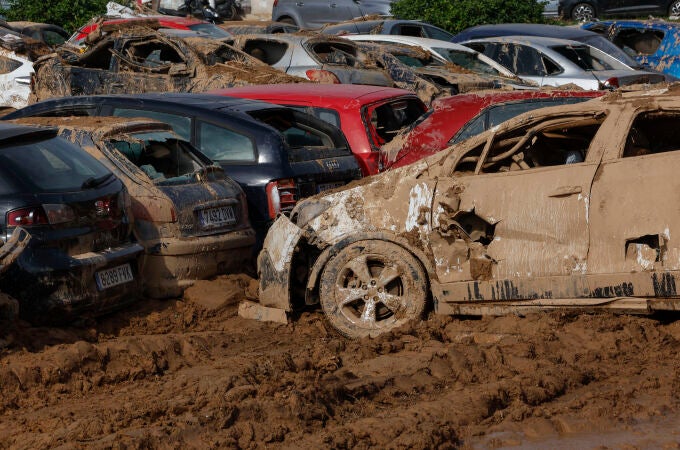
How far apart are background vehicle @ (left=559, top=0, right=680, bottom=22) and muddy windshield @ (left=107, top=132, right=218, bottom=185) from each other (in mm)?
23278

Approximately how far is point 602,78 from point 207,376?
12.7 metres

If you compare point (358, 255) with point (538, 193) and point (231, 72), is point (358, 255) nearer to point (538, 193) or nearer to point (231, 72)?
point (538, 193)

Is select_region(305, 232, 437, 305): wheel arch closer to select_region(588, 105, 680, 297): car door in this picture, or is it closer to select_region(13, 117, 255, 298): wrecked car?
select_region(13, 117, 255, 298): wrecked car

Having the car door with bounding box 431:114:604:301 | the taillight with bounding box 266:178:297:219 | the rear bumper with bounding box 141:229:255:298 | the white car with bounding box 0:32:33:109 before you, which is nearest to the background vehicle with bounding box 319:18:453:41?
the white car with bounding box 0:32:33:109

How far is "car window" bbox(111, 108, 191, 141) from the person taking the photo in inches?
394

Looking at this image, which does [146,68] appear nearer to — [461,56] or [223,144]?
[223,144]

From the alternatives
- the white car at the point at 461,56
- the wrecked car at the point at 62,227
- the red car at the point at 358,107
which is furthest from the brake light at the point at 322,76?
the wrecked car at the point at 62,227

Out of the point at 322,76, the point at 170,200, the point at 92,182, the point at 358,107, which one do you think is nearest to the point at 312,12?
the point at 322,76

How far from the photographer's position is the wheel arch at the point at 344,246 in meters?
7.50

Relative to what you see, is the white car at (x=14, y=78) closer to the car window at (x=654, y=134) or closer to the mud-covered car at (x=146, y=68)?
the mud-covered car at (x=146, y=68)

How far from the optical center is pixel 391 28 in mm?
21984

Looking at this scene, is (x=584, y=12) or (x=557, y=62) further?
(x=584, y=12)

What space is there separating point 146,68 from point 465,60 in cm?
605

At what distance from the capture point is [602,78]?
1738cm
